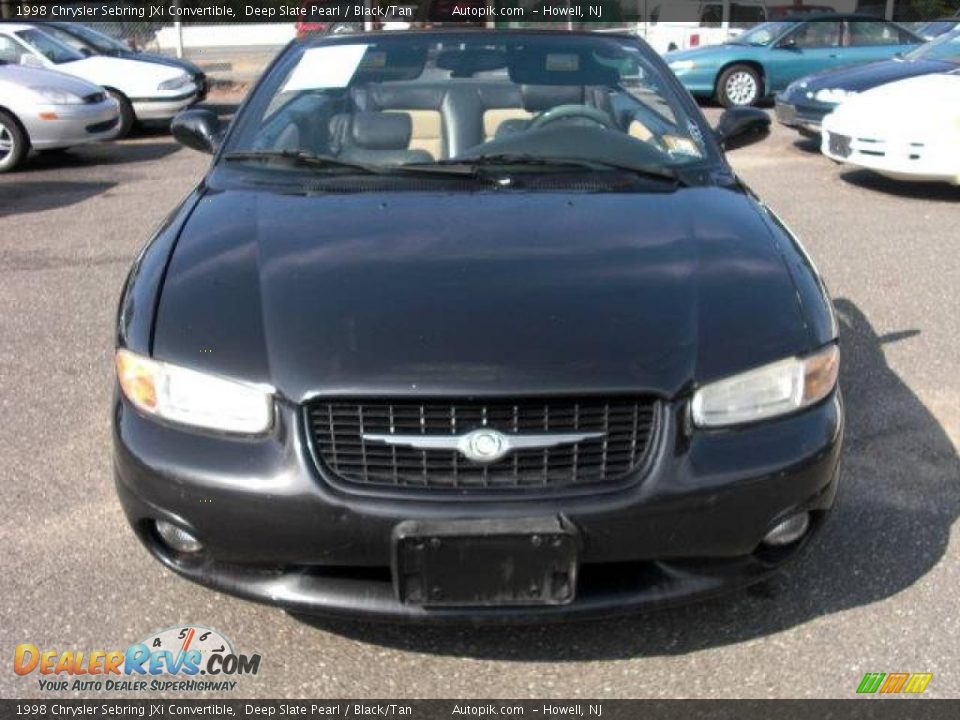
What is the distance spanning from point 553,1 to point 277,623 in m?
17.1

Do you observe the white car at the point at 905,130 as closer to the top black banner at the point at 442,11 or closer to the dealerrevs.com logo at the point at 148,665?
the dealerrevs.com logo at the point at 148,665

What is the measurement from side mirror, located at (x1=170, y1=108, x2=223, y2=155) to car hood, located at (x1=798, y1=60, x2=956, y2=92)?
7.53 meters

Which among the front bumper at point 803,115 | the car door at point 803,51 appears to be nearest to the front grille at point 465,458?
the front bumper at point 803,115

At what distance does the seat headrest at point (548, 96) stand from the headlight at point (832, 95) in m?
7.11

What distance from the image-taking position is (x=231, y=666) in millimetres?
2713

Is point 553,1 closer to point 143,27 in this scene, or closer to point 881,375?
point 143,27

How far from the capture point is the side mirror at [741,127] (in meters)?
4.29

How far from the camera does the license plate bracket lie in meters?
2.34

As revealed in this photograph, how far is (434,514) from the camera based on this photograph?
7.73 ft

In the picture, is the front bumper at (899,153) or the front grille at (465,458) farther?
the front bumper at (899,153)

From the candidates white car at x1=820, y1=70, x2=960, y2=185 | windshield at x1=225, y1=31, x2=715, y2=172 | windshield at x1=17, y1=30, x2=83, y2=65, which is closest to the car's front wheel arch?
windshield at x1=17, y1=30, x2=83, y2=65

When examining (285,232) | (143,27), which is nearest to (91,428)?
(285,232)

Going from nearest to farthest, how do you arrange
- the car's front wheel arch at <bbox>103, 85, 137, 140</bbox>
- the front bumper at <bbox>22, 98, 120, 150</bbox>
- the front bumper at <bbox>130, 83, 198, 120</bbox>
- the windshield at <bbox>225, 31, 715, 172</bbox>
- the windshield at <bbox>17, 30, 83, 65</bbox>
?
the windshield at <bbox>225, 31, 715, 172</bbox> < the front bumper at <bbox>22, 98, 120, 150</bbox> < the windshield at <bbox>17, 30, 83, 65</bbox> < the car's front wheel arch at <bbox>103, 85, 137, 140</bbox> < the front bumper at <bbox>130, 83, 198, 120</bbox>

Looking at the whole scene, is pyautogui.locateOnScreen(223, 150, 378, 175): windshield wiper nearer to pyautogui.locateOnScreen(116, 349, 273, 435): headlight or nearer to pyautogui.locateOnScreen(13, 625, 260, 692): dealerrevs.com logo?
pyautogui.locateOnScreen(116, 349, 273, 435): headlight
